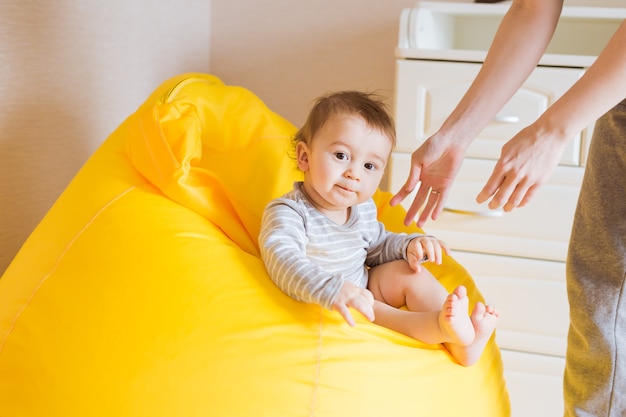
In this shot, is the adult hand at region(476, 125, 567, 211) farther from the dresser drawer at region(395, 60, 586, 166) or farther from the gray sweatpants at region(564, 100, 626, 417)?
the dresser drawer at region(395, 60, 586, 166)

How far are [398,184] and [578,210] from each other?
79 cm

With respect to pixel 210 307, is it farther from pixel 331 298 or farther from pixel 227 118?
pixel 227 118

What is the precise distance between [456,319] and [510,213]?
2.66 ft

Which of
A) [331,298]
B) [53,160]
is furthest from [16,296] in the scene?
[53,160]

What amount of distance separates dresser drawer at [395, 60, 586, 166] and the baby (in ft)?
1.67

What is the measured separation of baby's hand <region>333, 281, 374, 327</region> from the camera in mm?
1081

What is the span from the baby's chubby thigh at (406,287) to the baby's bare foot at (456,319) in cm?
12

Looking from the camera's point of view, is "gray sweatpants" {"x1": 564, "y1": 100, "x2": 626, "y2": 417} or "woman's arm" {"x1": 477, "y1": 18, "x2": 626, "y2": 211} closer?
"woman's arm" {"x1": 477, "y1": 18, "x2": 626, "y2": 211}

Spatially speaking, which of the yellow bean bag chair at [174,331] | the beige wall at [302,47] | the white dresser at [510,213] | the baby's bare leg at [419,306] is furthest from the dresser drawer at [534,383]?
the beige wall at [302,47]

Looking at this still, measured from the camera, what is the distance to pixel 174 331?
109cm

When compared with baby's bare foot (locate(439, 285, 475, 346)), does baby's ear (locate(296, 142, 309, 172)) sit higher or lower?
higher

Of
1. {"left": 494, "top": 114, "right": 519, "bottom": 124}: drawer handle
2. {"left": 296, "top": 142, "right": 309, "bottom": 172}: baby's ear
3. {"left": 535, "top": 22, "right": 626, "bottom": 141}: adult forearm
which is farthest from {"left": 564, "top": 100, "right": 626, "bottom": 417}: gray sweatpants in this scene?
{"left": 494, "top": 114, "right": 519, "bottom": 124}: drawer handle

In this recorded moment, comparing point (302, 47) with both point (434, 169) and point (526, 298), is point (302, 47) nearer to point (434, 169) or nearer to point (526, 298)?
point (526, 298)

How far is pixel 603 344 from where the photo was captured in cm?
110
